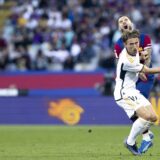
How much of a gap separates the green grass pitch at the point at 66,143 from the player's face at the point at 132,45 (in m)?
1.75

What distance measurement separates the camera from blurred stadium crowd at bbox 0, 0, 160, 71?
965 inches

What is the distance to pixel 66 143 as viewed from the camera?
14.4 metres

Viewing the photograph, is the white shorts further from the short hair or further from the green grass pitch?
the short hair

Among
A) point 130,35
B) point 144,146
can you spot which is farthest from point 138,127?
point 130,35

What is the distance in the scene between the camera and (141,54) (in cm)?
1238

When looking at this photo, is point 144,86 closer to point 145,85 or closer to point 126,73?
point 145,85

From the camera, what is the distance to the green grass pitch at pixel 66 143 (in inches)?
455

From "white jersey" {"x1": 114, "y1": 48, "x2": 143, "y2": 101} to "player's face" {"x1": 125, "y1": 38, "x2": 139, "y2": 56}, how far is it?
9cm

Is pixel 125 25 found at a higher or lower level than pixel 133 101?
higher

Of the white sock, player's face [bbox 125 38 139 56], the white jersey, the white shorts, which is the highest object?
player's face [bbox 125 38 139 56]

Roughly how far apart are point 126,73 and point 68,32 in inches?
537

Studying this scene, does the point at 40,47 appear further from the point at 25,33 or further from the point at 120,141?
the point at 120,141

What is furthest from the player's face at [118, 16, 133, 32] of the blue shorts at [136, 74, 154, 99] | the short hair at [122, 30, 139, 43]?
the blue shorts at [136, 74, 154, 99]

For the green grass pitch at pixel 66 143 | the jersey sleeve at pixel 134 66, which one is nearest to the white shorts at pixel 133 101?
the jersey sleeve at pixel 134 66
